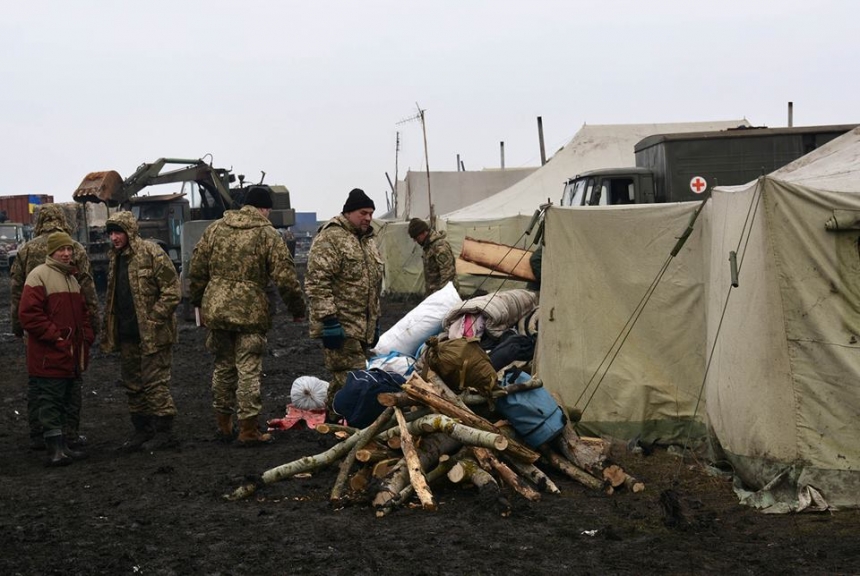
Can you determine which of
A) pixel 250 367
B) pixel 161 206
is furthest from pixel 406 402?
pixel 161 206

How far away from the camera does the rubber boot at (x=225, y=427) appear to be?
843cm

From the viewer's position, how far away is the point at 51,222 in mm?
8758

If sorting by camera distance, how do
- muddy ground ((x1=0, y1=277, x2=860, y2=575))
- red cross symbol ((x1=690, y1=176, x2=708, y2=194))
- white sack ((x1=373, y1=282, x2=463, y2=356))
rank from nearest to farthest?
muddy ground ((x1=0, y1=277, x2=860, y2=575)) → white sack ((x1=373, y1=282, x2=463, y2=356)) → red cross symbol ((x1=690, y1=176, x2=708, y2=194))

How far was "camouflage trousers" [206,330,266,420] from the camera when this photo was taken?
26.5ft

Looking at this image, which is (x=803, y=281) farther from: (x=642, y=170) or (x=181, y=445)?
(x=642, y=170)

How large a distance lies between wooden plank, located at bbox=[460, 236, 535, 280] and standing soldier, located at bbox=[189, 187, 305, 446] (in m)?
3.44

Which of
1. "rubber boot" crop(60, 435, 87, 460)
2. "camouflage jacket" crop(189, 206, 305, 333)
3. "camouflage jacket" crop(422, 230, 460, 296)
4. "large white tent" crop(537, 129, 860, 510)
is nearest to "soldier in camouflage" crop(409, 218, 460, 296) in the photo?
"camouflage jacket" crop(422, 230, 460, 296)

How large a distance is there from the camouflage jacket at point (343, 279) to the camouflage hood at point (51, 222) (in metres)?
2.03

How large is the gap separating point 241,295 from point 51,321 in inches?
53.0

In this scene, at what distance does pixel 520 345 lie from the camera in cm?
974

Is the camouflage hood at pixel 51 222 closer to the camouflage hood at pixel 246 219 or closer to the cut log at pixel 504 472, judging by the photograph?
the camouflage hood at pixel 246 219

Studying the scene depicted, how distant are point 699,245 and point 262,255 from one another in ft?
10.2

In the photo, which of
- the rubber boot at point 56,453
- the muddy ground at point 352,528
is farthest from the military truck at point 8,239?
the muddy ground at point 352,528

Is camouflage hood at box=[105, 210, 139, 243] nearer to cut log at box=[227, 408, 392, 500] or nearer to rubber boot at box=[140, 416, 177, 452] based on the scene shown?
rubber boot at box=[140, 416, 177, 452]
